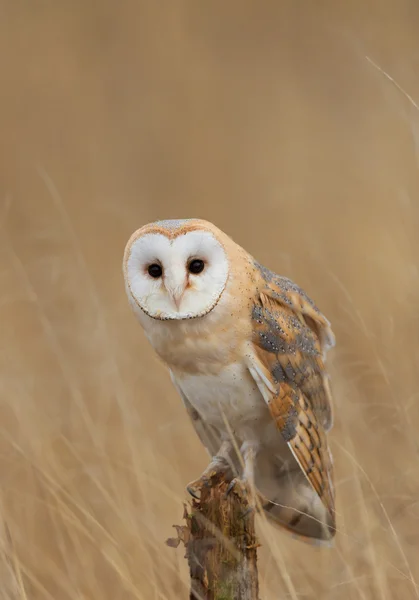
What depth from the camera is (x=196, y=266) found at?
192 centimetres

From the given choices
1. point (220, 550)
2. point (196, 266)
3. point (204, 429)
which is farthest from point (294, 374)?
point (220, 550)

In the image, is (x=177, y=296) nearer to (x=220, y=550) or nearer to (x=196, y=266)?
(x=196, y=266)

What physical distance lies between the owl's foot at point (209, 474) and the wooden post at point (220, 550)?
0.16 metres

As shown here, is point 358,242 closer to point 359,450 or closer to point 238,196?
point 238,196

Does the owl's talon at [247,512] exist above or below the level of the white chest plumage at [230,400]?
below

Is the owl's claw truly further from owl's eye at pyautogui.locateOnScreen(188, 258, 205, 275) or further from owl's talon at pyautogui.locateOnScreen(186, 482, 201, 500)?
owl's eye at pyautogui.locateOnScreen(188, 258, 205, 275)

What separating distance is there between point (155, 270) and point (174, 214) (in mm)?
2982

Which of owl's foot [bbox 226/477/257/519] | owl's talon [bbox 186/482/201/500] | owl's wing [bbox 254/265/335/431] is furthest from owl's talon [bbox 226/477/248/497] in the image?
owl's wing [bbox 254/265/335/431]

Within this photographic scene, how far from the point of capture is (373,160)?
5242 mm

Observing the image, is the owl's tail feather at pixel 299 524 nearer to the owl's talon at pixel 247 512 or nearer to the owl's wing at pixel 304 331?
the owl's wing at pixel 304 331

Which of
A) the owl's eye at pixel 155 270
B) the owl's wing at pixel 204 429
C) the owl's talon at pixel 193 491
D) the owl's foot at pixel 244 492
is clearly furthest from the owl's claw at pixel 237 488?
the owl's eye at pixel 155 270

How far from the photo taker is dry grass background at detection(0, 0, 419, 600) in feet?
9.36

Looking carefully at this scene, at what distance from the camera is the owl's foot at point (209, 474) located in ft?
6.75

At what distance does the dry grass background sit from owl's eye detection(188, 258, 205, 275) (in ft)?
2.10
